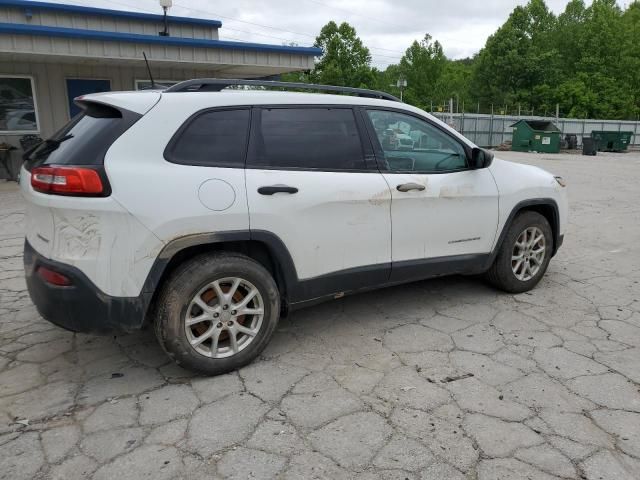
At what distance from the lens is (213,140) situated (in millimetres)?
3104

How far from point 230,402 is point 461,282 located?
2.80m

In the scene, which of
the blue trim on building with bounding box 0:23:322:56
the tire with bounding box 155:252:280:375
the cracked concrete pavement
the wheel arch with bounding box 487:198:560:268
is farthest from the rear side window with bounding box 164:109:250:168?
the blue trim on building with bounding box 0:23:322:56

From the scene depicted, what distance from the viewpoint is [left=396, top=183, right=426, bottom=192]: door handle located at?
144 inches

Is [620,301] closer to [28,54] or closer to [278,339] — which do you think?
[278,339]

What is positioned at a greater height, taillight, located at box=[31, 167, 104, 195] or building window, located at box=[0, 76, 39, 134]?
building window, located at box=[0, 76, 39, 134]

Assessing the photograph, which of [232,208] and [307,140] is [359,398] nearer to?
[232,208]

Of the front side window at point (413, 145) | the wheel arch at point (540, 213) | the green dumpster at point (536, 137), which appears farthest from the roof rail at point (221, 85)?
the green dumpster at point (536, 137)

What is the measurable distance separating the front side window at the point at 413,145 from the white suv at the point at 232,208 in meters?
0.01

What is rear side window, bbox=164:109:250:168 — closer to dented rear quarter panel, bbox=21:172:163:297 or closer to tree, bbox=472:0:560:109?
dented rear quarter panel, bbox=21:172:163:297

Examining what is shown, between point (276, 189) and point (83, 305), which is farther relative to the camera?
point (276, 189)

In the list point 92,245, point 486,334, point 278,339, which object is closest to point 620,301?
point 486,334

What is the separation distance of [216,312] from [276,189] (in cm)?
83

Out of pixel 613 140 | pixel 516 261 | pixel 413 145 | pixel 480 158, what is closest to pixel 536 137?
pixel 613 140

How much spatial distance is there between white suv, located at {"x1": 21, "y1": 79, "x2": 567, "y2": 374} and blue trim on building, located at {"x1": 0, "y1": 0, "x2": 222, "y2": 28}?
10.6 m
